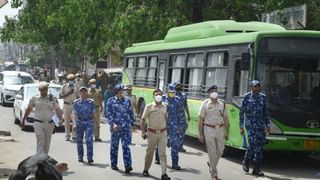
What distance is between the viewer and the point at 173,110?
476 inches

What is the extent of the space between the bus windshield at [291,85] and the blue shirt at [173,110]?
5.52ft

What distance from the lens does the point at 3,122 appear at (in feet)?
68.4

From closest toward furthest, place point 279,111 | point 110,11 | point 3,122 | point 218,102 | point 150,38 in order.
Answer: point 218,102, point 279,111, point 3,122, point 150,38, point 110,11

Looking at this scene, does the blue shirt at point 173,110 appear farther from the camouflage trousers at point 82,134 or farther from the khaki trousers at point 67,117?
the khaki trousers at point 67,117

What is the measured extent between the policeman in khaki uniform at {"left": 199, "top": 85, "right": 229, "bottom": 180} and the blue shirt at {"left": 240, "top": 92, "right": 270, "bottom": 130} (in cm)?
79

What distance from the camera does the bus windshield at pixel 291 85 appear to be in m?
12.0

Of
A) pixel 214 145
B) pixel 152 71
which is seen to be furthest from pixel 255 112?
pixel 152 71

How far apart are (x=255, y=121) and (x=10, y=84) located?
20201mm

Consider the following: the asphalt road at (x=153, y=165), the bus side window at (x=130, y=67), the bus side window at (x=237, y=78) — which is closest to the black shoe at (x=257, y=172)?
the asphalt road at (x=153, y=165)

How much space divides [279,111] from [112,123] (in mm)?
3293

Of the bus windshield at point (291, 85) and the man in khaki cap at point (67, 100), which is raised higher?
the bus windshield at point (291, 85)

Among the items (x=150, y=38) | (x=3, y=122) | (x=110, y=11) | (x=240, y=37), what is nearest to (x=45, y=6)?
(x=110, y=11)

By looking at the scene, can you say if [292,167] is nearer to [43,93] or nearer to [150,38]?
[43,93]

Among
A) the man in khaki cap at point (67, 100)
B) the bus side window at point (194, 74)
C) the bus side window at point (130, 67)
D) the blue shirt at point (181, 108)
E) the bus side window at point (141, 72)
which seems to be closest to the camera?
the blue shirt at point (181, 108)
